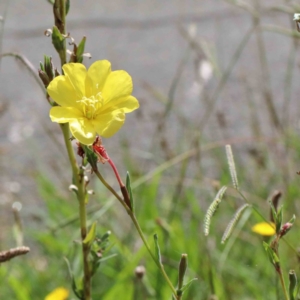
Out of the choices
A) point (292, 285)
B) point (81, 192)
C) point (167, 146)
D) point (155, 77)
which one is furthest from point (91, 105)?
point (155, 77)

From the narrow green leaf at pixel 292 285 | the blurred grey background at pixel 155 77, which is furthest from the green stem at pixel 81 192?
the blurred grey background at pixel 155 77

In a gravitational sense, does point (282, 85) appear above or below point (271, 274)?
above

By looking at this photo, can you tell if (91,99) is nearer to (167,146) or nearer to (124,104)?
(124,104)

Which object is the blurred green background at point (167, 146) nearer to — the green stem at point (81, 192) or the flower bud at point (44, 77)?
the green stem at point (81, 192)

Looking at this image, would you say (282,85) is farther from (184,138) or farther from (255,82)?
(184,138)

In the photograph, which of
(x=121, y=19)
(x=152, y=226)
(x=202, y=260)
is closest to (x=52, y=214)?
(x=152, y=226)

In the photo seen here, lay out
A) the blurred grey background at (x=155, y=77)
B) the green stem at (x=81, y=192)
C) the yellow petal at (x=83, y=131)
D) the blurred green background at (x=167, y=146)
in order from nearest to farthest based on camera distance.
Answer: the yellow petal at (x=83, y=131), the green stem at (x=81, y=192), the blurred green background at (x=167, y=146), the blurred grey background at (x=155, y=77)
